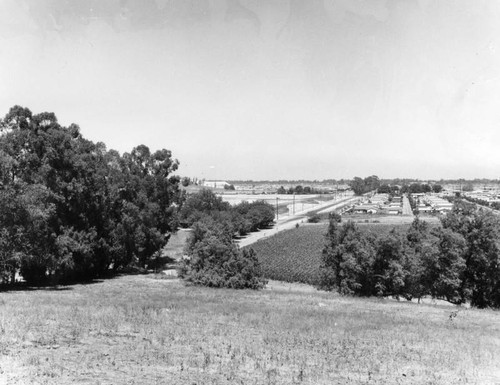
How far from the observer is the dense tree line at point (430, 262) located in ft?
105

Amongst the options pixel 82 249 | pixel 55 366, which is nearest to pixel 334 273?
pixel 82 249

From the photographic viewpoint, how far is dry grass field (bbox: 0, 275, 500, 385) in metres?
11.2

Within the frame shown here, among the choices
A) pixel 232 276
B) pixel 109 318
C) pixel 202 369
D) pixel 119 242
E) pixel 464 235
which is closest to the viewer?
pixel 202 369

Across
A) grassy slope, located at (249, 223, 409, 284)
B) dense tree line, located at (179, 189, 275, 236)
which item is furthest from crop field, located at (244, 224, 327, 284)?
dense tree line, located at (179, 189, 275, 236)

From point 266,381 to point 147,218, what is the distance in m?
37.5

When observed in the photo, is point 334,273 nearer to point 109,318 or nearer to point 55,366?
point 109,318

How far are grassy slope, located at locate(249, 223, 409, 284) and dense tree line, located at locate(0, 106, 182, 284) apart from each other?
18.3 m

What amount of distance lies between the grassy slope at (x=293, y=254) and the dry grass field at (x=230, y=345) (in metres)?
30.5

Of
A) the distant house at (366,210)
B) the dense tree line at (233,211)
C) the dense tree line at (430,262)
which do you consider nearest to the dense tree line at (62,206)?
the dense tree line at (430,262)

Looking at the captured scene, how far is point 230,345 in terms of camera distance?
1431 centimetres

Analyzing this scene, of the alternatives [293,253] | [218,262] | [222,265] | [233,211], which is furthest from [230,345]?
[233,211]

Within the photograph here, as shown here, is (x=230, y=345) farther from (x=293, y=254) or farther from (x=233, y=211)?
(x=233, y=211)

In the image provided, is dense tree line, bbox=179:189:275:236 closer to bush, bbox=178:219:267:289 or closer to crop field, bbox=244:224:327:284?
crop field, bbox=244:224:327:284

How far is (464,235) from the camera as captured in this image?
1309 inches
